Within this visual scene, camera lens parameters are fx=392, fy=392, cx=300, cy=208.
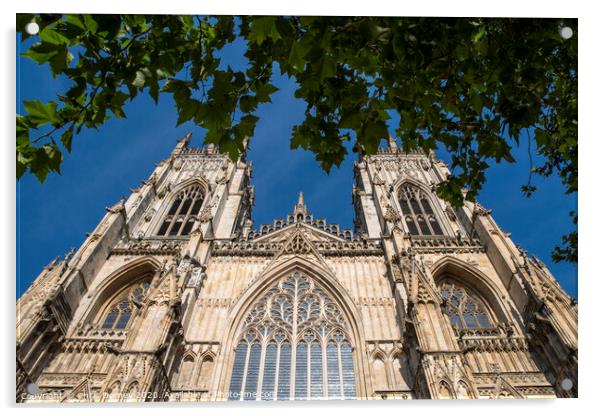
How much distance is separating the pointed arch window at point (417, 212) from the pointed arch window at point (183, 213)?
10.9 meters

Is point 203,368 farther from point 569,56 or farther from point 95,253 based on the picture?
point 569,56

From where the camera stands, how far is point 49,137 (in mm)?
3119

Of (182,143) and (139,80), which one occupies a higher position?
(182,143)

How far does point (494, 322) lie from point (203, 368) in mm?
9762

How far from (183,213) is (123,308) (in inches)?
294

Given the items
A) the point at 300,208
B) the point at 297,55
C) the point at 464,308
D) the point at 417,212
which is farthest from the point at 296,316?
the point at 297,55

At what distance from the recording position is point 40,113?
302cm

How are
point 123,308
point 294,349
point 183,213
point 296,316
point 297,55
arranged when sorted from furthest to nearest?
point 183,213
point 123,308
point 296,316
point 294,349
point 297,55

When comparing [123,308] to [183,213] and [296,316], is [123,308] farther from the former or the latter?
[183,213]

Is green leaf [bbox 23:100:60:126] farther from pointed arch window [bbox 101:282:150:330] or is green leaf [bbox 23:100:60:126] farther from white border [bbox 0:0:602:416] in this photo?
pointed arch window [bbox 101:282:150:330]

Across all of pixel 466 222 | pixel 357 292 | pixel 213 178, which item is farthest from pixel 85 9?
pixel 213 178

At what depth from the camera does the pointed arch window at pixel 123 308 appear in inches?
540

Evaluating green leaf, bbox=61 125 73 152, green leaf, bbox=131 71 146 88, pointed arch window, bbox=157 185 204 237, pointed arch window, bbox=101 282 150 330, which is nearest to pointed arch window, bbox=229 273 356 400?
pointed arch window, bbox=101 282 150 330

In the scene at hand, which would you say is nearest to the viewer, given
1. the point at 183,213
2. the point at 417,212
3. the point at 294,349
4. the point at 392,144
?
the point at 294,349
